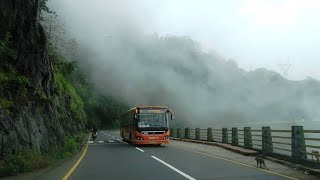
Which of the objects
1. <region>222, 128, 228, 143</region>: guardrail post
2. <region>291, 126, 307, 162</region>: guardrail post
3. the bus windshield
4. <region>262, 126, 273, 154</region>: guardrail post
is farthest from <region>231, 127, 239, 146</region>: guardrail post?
<region>291, 126, 307, 162</region>: guardrail post

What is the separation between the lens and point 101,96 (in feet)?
388

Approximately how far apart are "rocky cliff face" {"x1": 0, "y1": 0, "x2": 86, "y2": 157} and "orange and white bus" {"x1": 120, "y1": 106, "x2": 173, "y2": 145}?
6694 mm

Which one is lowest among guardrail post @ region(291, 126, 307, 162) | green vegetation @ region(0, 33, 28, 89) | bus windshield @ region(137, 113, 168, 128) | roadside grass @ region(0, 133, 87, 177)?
roadside grass @ region(0, 133, 87, 177)

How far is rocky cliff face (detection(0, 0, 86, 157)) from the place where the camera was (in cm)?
1841

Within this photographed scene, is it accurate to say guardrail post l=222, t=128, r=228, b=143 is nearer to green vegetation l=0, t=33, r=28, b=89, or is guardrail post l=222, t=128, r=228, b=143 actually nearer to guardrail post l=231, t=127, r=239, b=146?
guardrail post l=231, t=127, r=239, b=146

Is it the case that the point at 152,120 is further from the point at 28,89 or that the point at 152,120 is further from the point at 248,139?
the point at 28,89

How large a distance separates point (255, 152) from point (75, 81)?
65.8 meters

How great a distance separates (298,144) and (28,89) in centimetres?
1266

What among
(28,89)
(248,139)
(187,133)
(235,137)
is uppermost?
(28,89)

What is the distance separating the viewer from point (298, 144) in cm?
1806

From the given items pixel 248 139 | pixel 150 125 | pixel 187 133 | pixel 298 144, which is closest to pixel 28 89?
pixel 248 139

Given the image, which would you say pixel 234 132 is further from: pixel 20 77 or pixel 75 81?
pixel 75 81

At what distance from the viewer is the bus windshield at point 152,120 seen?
33.4 m

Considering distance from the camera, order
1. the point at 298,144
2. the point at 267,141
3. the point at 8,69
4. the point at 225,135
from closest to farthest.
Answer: the point at 298,144 < the point at 8,69 < the point at 267,141 < the point at 225,135
